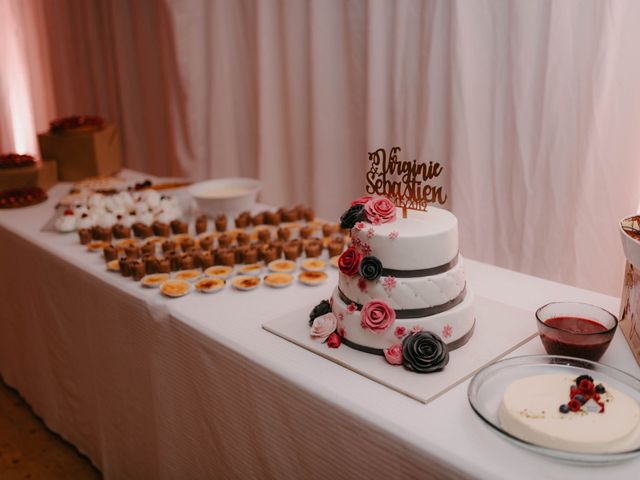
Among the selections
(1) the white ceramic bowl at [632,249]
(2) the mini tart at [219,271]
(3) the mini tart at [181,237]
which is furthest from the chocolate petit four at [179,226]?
(1) the white ceramic bowl at [632,249]

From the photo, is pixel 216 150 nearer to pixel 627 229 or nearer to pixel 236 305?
pixel 236 305

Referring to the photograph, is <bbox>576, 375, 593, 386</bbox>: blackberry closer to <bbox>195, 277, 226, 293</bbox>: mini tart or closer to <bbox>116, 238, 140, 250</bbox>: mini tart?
<bbox>195, 277, 226, 293</bbox>: mini tart

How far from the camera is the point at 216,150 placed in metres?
2.96

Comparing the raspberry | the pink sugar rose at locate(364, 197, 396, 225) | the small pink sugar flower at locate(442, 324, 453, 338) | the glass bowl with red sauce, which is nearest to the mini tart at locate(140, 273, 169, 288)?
the pink sugar rose at locate(364, 197, 396, 225)

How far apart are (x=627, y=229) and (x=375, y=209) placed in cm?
43

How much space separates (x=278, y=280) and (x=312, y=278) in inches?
3.1

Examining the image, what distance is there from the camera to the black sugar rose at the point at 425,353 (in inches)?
40.0

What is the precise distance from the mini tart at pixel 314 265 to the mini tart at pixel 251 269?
4.3 inches

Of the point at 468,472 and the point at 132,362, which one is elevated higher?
the point at 468,472

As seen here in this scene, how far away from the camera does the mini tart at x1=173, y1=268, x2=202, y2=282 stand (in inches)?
59.5

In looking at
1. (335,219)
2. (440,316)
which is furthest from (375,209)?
(335,219)

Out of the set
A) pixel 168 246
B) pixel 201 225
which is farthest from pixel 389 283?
pixel 201 225

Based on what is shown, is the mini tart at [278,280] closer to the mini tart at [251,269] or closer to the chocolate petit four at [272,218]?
the mini tart at [251,269]

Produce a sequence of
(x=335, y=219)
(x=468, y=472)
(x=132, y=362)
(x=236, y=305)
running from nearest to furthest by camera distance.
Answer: (x=468, y=472), (x=236, y=305), (x=132, y=362), (x=335, y=219)
